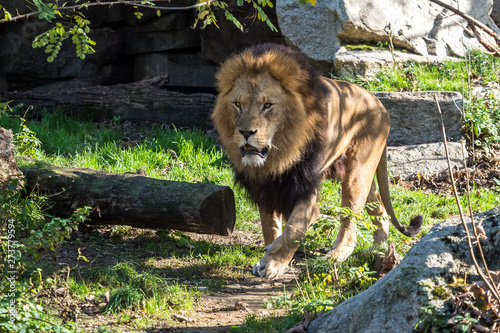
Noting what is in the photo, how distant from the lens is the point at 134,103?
8.43 metres

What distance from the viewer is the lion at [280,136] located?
423 cm

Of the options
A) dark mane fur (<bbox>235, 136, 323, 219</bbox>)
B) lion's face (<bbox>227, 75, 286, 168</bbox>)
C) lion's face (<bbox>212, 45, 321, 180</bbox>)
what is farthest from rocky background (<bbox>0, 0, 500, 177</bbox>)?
dark mane fur (<bbox>235, 136, 323, 219</bbox>)

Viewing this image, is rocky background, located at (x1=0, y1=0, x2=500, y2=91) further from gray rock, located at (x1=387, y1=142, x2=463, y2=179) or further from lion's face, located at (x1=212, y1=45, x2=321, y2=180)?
lion's face, located at (x1=212, y1=45, x2=321, y2=180)

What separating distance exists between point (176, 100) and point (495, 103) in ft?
14.2

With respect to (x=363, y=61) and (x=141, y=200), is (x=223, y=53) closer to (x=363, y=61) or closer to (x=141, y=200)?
(x=363, y=61)

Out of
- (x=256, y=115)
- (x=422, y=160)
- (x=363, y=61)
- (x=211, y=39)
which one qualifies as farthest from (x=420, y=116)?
(x=211, y=39)

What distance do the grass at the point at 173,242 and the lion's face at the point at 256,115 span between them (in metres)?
0.69

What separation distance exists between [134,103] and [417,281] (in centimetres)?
656

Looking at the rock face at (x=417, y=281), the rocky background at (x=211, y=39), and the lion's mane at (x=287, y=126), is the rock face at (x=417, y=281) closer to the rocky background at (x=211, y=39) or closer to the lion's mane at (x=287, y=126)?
the lion's mane at (x=287, y=126)

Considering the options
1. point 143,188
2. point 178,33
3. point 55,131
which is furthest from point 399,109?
point 178,33

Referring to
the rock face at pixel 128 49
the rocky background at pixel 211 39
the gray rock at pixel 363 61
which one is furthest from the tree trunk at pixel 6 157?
the rock face at pixel 128 49

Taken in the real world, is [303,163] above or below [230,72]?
below

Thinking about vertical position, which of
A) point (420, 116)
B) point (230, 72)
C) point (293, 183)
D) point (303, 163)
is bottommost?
point (420, 116)

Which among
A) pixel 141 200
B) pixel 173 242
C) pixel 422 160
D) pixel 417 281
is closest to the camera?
pixel 417 281
